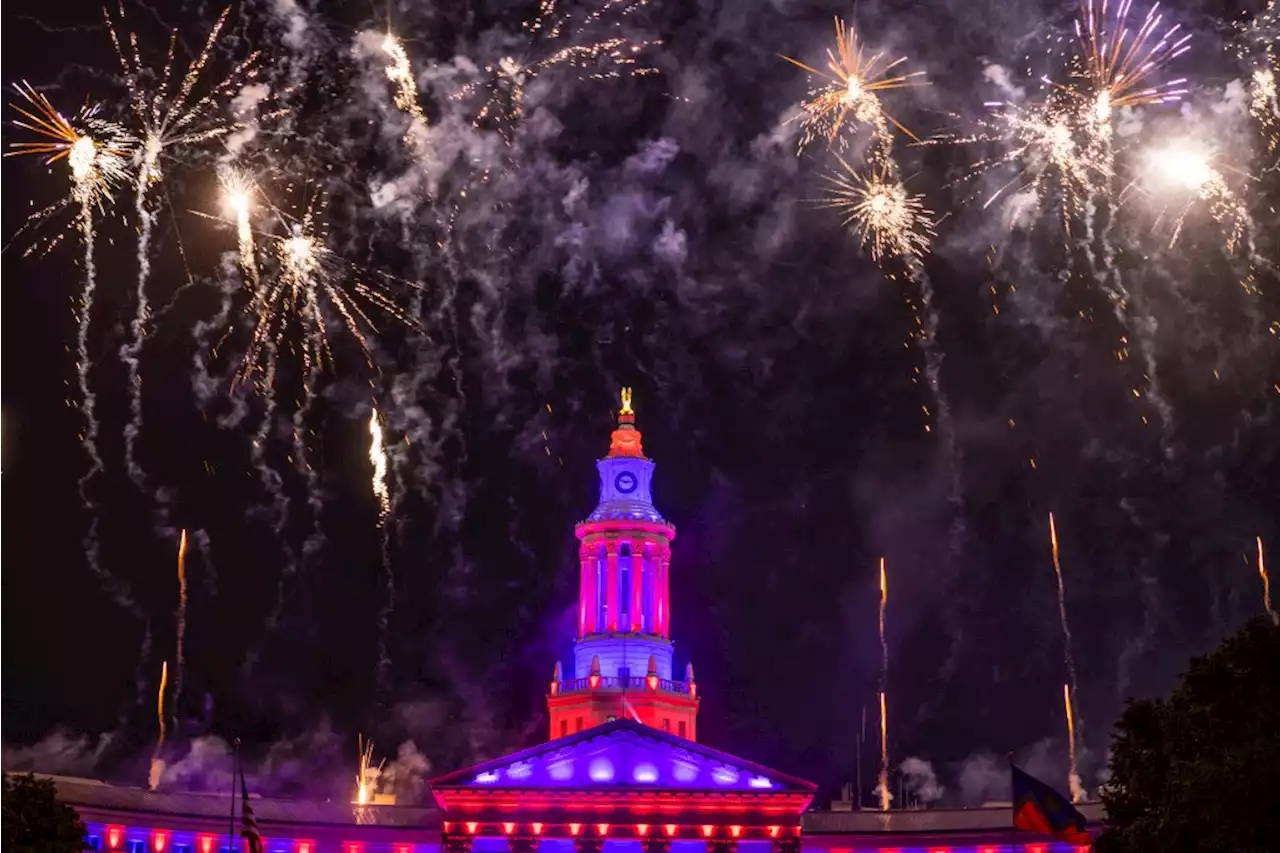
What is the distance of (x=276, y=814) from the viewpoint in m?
104

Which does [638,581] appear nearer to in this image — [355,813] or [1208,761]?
[355,813]

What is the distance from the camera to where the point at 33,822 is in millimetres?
A: 58375

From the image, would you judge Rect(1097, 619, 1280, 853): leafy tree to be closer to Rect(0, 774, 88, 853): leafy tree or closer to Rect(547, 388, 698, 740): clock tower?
Rect(0, 774, 88, 853): leafy tree

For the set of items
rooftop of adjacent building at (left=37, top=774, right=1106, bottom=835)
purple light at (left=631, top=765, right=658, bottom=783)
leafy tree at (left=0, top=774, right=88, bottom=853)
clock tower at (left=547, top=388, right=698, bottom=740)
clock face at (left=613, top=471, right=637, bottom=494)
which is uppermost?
clock face at (left=613, top=471, right=637, bottom=494)

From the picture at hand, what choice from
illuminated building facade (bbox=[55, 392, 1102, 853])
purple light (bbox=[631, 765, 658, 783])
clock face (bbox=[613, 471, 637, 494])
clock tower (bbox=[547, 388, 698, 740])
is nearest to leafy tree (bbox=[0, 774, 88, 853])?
illuminated building facade (bbox=[55, 392, 1102, 853])

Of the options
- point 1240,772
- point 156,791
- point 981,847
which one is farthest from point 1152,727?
point 156,791

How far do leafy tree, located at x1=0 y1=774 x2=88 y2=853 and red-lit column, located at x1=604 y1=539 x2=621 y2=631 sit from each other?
54.8 metres

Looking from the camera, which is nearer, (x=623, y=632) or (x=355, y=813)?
(x=355, y=813)

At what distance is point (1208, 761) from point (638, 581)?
6608 cm

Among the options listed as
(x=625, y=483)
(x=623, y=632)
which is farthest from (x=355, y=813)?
(x=625, y=483)

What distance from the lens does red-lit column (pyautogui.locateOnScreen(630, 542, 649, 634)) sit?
112312 mm

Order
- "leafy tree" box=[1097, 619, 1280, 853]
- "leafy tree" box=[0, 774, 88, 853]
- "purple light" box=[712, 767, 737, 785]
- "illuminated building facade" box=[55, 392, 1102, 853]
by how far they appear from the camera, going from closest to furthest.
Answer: "leafy tree" box=[1097, 619, 1280, 853], "leafy tree" box=[0, 774, 88, 853], "illuminated building facade" box=[55, 392, 1102, 853], "purple light" box=[712, 767, 737, 785]

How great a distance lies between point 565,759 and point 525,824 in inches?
180

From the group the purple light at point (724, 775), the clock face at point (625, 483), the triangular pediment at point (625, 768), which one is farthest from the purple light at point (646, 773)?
the clock face at point (625, 483)
